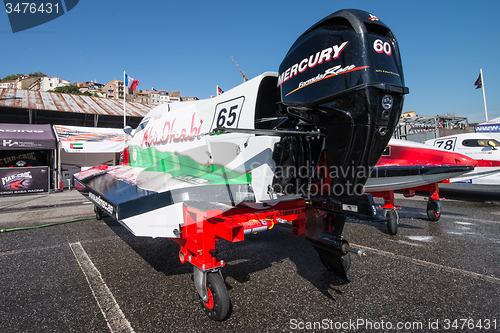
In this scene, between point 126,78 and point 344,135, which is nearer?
point 344,135

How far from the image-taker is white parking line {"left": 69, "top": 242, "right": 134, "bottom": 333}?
220 cm

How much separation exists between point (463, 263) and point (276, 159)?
305cm

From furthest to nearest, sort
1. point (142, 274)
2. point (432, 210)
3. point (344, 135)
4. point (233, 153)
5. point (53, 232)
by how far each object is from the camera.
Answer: point (432, 210) < point (53, 232) < point (142, 274) < point (233, 153) < point (344, 135)

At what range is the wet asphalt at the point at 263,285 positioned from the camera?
A: 222 centimetres

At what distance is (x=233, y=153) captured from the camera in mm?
2734


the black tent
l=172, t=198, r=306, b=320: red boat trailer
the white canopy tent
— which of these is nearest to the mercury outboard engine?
l=172, t=198, r=306, b=320: red boat trailer

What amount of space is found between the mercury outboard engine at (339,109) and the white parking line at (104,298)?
1.81m

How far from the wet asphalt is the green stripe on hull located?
119 cm

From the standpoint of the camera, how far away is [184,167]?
357 cm

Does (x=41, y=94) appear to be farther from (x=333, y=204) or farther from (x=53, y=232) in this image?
(x=333, y=204)

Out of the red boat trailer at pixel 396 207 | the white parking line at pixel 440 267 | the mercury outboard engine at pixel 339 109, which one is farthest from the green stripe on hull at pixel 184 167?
the red boat trailer at pixel 396 207

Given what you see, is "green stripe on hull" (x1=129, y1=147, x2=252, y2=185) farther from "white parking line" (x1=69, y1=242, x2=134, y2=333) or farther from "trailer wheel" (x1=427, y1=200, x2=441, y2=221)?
"trailer wheel" (x1=427, y1=200, x2=441, y2=221)

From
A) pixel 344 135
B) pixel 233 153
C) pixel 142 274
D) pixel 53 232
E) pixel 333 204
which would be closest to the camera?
pixel 344 135

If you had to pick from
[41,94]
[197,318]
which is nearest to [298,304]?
[197,318]
